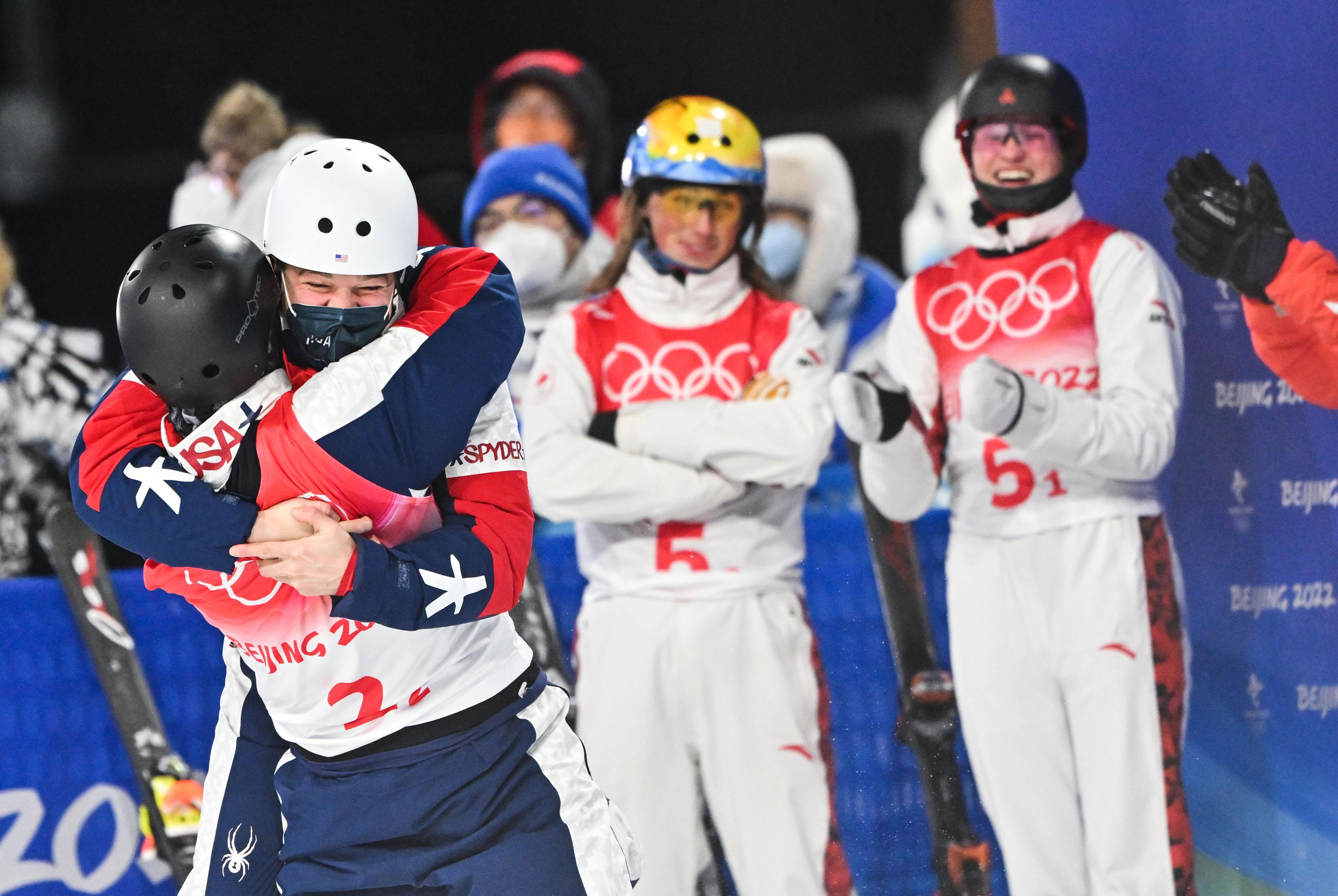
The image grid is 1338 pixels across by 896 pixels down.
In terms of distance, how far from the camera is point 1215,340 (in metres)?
3.75

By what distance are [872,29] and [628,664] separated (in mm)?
7202

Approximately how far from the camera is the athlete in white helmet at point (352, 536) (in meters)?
2.25

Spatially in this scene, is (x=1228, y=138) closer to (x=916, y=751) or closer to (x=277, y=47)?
(x=916, y=751)

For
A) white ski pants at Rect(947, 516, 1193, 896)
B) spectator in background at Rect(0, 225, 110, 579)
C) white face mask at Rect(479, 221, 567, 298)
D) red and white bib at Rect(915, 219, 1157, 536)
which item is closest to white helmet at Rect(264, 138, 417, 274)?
red and white bib at Rect(915, 219, 1157, 536)

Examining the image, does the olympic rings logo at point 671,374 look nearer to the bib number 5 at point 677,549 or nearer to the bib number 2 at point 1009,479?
the bib number 5 at point 677,549

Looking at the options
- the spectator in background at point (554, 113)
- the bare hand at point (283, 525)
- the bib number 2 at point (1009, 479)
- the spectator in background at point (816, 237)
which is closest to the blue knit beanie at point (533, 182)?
the spectator in background at point (554, 113)

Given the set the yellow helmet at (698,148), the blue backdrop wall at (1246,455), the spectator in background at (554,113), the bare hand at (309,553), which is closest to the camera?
the bare hand at (309,553)

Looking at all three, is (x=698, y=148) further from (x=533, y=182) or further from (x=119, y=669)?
(x=119, y=669)

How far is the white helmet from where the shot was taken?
239 cm

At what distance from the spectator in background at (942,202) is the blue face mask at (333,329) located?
323 centimetres

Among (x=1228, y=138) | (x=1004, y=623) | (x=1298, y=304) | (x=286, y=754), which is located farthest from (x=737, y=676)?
(x=1228, y=138)

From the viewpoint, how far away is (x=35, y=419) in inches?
178

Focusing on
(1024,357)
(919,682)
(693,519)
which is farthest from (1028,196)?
(919,682)

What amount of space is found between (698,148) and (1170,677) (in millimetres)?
1733
